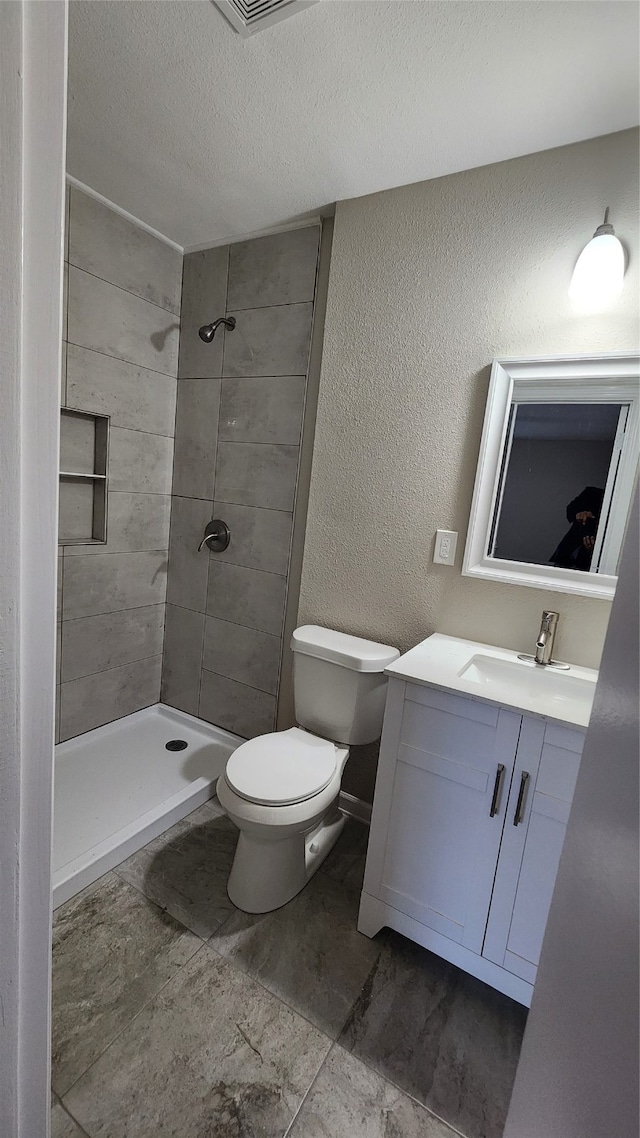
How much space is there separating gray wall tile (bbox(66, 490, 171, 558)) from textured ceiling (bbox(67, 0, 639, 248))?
1254 mm

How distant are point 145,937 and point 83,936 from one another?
173mm

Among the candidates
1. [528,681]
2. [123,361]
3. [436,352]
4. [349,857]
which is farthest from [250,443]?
[349,857]

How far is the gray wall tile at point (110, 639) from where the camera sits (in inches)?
85.3

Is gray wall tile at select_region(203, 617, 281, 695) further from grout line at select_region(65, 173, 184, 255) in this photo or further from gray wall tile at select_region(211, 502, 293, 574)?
grout line at select_region(65, 173, 184, 255)

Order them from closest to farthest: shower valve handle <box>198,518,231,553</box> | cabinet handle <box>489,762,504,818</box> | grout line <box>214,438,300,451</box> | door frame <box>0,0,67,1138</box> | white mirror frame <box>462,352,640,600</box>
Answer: door frame <box>0,0,67,1138</box>
cabinet handle <box>489,762,504,818</box>
white mirror frame <box>462,352,640,600</box>
grout line <box>214,438,300,451</box>
shower valve handle <box>198,518,231,553</box>

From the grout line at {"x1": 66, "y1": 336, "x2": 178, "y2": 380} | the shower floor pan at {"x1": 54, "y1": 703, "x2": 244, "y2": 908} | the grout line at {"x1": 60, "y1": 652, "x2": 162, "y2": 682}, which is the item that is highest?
the grout line at {"x1": 66, "y1": 336, "x2": 178, "y2": 380}

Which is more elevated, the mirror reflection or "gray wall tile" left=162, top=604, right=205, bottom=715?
the mirror reflection

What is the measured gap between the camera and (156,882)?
157 centimetres

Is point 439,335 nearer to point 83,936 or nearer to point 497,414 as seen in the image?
point 497,414

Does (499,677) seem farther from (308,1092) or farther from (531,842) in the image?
(308,1092)

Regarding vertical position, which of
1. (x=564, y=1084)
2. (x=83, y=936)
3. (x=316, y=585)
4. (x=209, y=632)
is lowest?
(x=83, y=936)

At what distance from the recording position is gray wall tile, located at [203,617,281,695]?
221 cm

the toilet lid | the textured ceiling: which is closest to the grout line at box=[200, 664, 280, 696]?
the toilet lid

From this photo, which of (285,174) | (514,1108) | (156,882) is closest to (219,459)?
(285,174)
